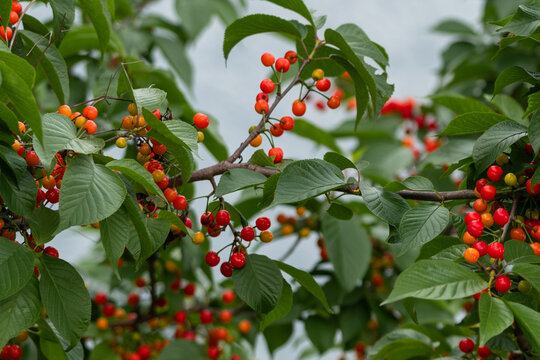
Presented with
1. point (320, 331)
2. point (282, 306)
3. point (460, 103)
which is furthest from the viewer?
point (320, 331)

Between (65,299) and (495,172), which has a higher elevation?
(495,172)

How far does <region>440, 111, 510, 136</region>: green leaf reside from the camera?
92 cm

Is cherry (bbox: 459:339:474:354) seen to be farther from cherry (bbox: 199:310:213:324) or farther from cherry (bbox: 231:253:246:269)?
cherry (bbox: 199:310:213:324)

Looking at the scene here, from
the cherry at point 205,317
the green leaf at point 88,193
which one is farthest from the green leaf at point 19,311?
the cherry at point 205,317

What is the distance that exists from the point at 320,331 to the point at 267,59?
927 millimetres

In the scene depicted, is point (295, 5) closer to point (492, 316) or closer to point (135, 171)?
point (135, 171)

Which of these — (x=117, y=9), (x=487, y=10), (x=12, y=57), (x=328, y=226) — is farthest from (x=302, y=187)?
(x=487, y=10)

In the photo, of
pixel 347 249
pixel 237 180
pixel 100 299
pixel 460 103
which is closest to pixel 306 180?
pixel 237 180

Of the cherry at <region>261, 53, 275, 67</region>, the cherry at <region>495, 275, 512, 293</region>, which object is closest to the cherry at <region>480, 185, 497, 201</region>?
the cherry at <region>495, 275, 512, 293</region>

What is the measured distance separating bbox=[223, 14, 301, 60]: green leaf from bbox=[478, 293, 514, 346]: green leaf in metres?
0.48

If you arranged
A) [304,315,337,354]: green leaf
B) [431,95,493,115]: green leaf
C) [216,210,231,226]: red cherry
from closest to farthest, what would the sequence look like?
[216,210,231,226]: red cherry < [431,95,493,115]: green leaf < [304,315,337,354]: green leaf

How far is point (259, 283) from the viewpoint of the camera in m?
0.88

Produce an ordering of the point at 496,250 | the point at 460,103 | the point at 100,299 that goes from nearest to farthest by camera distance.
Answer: the point at 496,250 < the point at 460,103 < the point at 100,299

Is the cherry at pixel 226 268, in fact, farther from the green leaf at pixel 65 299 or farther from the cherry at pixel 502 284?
the cherry at pixel 502 284
